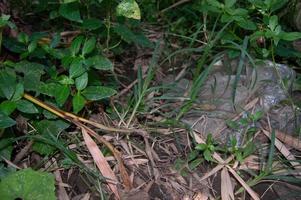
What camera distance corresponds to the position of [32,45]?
1.75 m

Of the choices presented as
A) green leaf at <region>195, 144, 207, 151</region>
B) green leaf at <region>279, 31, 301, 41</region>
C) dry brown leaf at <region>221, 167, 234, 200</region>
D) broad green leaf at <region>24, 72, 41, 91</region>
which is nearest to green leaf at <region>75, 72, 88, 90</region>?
broad green leaf at <region>24, 72, 41, 91</region>

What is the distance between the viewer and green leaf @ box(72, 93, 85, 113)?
1602mm

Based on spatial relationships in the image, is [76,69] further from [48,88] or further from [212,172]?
[212,172]

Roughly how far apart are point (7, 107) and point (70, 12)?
0.42m

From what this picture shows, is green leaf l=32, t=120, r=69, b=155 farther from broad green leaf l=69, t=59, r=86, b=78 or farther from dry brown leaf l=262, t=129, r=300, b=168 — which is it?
dry brown leaf l=262, t=129, r=300, b=168

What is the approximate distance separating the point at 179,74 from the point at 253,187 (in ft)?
2.14

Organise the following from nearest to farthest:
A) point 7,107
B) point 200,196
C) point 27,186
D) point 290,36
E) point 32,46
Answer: point 27,186
point 7,107
point 200,196
point 32,46
point 290,36

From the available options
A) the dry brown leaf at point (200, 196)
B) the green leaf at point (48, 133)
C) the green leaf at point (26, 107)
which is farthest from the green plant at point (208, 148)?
the green leaf at point (26, 107)

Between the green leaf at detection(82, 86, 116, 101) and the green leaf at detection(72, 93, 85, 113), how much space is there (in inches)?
0.8

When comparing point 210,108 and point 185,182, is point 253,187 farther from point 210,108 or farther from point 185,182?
point 210,108

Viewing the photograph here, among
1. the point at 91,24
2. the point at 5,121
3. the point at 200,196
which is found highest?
the point at 91,24

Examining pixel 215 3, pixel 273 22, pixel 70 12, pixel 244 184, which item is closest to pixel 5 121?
pixel 70 12

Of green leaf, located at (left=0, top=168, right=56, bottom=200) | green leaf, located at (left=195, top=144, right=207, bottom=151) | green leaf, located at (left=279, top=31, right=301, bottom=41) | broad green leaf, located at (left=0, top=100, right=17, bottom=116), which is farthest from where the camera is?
green leaf, located at (left=279, top=31, right=301, bottom=41)

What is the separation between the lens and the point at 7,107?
1542 mm
